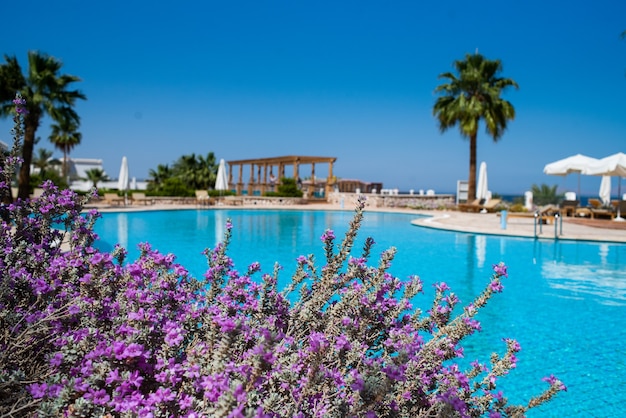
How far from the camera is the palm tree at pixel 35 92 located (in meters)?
18.6

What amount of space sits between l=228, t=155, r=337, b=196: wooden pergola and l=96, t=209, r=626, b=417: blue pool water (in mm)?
14881

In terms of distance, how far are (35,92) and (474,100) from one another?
2338 centimetres

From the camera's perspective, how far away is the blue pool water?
4547 millimetres

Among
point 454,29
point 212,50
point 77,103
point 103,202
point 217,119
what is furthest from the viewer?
point 217,119

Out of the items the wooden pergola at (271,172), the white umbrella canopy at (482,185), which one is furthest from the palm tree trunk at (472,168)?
the wooden pergola at (271,172)

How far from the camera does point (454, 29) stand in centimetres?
3759

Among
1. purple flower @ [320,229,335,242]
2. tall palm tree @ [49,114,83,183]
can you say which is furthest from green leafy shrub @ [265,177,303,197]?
purple flower @ [320,229,335,242]

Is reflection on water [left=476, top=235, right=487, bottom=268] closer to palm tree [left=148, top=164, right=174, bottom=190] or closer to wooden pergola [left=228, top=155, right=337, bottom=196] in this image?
wooden pergola [left=228, top=155, right=337, bottom=196]

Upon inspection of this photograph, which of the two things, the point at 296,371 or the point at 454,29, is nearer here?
the point at 296,371

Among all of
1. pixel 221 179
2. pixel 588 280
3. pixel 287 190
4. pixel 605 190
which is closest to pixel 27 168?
pixel 221 179

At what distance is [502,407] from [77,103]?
2307cm

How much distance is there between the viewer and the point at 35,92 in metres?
19.3

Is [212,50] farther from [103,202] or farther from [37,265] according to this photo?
[37,265]

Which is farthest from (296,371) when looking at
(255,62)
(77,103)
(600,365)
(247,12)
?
(255,62)
